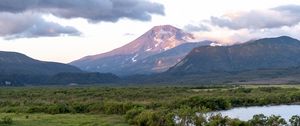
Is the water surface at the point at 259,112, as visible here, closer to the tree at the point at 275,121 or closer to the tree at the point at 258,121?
the tree at the point at 258,121

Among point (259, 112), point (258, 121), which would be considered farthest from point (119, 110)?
point (258, 121)

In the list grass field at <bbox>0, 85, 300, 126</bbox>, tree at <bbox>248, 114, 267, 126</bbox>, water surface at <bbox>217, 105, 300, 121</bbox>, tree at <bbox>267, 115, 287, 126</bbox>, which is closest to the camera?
tree at <bbox>267, 115, 287, 126</bbox>

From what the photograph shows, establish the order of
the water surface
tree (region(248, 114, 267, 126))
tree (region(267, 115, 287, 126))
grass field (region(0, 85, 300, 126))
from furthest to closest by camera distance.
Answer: the water surface → grass field (region(0, 85, 300, 126)) → tree (region(248, 114, 267, 126)) → tree (region(267, 115, 287, 126))

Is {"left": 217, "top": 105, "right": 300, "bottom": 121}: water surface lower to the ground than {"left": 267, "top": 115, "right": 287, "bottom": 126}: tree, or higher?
lower

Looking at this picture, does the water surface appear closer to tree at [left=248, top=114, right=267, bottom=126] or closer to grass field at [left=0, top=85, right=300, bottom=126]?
grass field at [left=0, top=85, right=300, bottom=126]

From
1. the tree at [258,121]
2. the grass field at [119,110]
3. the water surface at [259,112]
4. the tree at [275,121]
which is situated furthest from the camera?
the water surface at [259,112]

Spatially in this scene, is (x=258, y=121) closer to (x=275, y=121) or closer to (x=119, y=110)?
(x=275, y=121)

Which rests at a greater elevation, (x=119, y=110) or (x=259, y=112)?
(x=119, y=110)

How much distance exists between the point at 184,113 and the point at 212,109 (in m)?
54.3

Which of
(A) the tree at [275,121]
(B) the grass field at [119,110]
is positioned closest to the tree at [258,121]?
(A) the tree at [275,121]

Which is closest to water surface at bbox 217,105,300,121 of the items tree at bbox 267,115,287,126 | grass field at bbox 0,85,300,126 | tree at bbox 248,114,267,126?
grass field at bbox 0,85,300,126

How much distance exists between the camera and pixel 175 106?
409ft

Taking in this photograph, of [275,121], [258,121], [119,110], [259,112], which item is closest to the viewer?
[275,121]

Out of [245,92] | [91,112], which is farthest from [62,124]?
[245,92]
